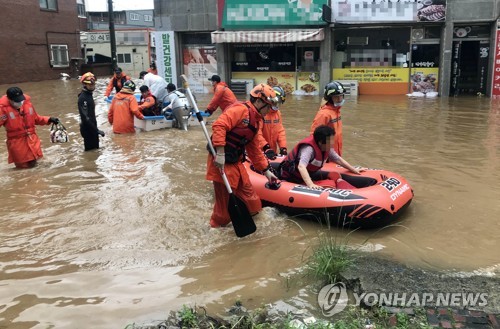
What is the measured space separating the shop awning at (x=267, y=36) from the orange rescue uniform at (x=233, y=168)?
12506 millimetres

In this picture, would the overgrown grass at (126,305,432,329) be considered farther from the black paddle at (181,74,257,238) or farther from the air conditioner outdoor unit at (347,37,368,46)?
the air conditioner outdoor unit at (347,37,368,46)

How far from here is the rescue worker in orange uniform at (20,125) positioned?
736cm

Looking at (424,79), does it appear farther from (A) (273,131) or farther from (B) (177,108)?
(A) (273,131)

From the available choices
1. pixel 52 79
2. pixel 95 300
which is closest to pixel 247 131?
pixel 95 300

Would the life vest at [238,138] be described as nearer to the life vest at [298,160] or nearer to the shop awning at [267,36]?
the life vest at [298,160]

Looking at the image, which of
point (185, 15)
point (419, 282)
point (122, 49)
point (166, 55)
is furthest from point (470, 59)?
point (122, 49)

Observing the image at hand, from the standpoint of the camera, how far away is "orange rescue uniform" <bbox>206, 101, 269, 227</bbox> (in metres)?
4.71

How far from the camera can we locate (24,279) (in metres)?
4.26

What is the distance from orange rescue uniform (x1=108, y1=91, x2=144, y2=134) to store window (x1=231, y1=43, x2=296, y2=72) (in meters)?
8.69

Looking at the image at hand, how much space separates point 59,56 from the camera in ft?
90.3

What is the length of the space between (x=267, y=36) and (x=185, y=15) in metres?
3.62

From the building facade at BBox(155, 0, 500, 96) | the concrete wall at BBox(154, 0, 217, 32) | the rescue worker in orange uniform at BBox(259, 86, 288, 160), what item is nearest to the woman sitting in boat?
the rescue worker in orange uniform at BBox(259, 86, 288, 160)

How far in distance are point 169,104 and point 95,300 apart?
815 centimetres

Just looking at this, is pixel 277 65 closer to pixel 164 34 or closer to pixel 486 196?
pixel 164 34
